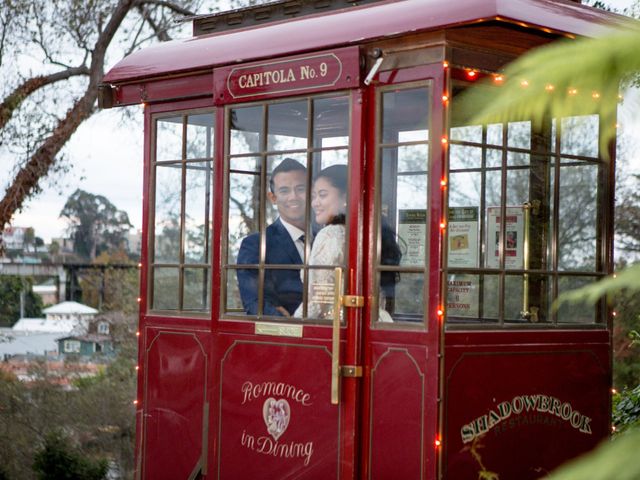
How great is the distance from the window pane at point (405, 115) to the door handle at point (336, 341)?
A: 70 cm

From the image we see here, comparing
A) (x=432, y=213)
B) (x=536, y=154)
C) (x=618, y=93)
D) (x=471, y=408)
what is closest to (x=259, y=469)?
(x=471, y=408)

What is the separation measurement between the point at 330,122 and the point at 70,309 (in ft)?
36.6

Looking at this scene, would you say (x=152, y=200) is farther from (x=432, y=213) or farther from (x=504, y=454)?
(x=504, y=454)

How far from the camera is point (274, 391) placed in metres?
5.67

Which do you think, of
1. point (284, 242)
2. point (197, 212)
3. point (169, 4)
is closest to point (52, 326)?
point (169, 4)

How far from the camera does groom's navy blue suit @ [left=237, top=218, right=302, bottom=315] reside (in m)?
5.57

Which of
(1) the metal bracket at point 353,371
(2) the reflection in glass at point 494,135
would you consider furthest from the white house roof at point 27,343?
(2) the reflection in glass at point 494,135

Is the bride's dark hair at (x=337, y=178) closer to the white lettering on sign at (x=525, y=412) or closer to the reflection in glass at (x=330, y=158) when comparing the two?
the reflection in glass at (x=330, y=158)

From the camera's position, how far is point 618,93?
132cm

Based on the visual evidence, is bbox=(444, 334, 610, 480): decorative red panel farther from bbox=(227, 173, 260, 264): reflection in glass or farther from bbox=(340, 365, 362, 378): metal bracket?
bbox=(227, 173, 260, 264): reflection in glass

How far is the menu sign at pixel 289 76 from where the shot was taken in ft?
17.4

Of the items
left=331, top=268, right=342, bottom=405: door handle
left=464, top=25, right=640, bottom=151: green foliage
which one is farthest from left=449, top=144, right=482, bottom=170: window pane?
left=464, top=25, right=640, bottom=151: green foliage

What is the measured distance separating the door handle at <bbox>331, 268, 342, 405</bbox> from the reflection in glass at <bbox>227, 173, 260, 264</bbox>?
2.52ft

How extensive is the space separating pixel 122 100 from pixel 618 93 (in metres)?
5.76
